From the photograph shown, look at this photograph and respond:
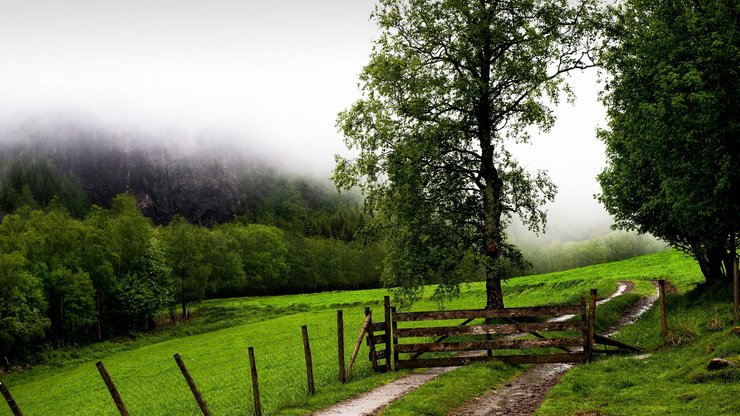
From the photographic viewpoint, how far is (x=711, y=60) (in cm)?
2586

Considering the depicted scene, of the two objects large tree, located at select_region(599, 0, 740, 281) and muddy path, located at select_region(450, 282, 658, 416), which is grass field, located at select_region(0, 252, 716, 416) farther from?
large tree, located at select_region(599, 0, 740, 281)

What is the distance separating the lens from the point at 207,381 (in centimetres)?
3725

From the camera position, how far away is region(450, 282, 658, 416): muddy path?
15.7 metres

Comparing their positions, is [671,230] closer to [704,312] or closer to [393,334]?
[704,312]

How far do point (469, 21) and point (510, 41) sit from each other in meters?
2.90

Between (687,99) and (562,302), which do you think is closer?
(687,99)

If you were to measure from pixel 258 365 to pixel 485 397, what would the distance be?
26636 millimetres

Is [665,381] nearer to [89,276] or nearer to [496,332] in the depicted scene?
[496,332]

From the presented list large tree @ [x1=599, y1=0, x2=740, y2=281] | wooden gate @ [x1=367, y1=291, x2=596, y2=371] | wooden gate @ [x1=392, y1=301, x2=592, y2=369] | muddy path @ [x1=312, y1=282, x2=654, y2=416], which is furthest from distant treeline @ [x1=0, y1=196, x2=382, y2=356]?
muddy path @ [x1=312, y1=282, x2=654, y2=416]

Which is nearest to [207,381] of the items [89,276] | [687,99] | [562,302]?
[562,302]

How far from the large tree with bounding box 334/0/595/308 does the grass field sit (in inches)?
268

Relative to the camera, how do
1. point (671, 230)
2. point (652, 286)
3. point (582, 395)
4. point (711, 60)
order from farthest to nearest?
point (652, 286) → point (671, 230) → point (711, 60) → point (582, 395)

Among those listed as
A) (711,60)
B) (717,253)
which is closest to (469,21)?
(711,60)

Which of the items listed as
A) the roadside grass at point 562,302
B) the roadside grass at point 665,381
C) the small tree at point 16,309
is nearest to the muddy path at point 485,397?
the roadside grass at point 562,302
